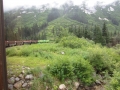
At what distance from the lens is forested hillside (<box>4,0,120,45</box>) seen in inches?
71.2

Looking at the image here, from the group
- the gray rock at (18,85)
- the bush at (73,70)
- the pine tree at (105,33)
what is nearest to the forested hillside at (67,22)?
the pine tree at (105,33)

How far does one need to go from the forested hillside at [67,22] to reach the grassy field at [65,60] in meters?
0.09

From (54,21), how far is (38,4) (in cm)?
24

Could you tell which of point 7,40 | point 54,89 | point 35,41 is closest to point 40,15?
point 35,41

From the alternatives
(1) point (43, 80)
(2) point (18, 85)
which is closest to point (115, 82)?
(1) point (43, 80)

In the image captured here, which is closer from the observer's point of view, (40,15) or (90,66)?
(40,15)

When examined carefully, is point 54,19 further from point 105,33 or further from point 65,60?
point 105,33

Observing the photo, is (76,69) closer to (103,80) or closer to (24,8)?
(103,80)

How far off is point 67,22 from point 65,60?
41cm

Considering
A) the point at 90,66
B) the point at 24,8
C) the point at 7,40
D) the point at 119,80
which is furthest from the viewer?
the point at 90,66

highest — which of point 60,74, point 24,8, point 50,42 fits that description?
point 24,8

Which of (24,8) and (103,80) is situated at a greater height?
(24,8)

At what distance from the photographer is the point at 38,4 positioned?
1852 millimetres

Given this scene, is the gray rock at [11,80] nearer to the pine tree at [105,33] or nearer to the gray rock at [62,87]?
the gray rock at [62,87]
